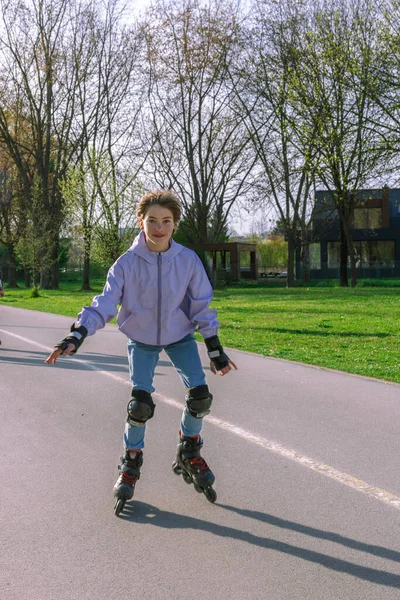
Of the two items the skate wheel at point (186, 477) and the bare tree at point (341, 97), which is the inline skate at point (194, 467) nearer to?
the skate wheel at point (186, 477)

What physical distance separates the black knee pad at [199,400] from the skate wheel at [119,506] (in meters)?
0.68

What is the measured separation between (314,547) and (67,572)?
1.17 meters

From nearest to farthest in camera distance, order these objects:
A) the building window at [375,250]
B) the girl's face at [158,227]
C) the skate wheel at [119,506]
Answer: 1. the skate wheel at [119,506]
2. the girl's face at [158,227]
3. the building window at [375,250]

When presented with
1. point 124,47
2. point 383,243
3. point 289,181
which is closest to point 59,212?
point 124,47

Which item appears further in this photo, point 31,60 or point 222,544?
point 31,60

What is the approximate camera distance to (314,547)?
3715 mm

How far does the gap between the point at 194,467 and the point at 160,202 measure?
1.59 m

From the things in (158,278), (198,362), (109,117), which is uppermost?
(109,117)

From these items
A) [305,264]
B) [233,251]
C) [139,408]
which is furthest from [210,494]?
[233,251]

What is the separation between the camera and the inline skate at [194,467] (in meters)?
4.49

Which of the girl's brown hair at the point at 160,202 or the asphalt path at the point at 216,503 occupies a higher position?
the girl's brown hair at the point at 160,202

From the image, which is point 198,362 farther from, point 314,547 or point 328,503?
point 314,547

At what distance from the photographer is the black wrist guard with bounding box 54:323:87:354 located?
4.06m

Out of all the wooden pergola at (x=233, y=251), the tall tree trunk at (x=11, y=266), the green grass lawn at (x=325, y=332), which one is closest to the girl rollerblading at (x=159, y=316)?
the green grass lawn at (x=325, y=332)
